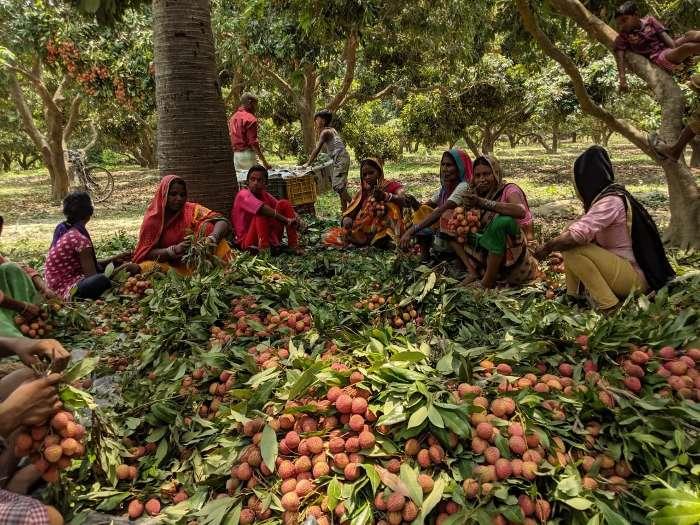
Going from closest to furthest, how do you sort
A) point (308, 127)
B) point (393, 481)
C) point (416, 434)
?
point (393, 481) < point (416, 434) < point (308, 127)

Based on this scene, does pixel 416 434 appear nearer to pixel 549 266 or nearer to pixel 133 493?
pixel 133 493

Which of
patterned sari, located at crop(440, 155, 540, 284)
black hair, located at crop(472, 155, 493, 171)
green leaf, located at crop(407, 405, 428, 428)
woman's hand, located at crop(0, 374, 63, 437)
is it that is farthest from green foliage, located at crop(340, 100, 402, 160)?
woman's hand, located at crop(0, 374, 63, 437)

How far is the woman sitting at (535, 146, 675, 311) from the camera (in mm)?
2895

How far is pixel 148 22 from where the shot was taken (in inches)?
398

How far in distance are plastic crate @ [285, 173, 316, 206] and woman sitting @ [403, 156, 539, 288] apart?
119 inches

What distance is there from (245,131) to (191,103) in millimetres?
2032

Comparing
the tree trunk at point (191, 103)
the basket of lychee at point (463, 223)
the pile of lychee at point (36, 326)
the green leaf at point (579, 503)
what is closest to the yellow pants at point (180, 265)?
the tree trunk at point (191, 103)

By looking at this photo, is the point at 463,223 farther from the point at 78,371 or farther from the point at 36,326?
the point at 36,326

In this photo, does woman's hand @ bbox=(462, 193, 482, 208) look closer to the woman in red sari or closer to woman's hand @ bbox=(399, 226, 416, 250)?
woman's hand @ bbox=(399, 226, 416, 250)

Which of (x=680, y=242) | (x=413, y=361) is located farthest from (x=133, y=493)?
(x=680, y=242)

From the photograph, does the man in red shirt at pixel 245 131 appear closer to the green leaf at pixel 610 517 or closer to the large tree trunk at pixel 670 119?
the large tree trunk at pixel 670 119

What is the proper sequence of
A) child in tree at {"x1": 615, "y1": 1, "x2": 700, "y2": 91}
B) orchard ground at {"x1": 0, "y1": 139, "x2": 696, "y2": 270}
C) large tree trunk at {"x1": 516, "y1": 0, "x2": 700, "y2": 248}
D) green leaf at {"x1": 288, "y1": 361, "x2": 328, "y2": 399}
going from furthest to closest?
orchard ground at {"x1": 0, "y1": 139, "x2": 696, "y2": 270}, large tree trunk at {"x1": 516, "y1": 0, "x2": 700, "y2": 248}, child in tree at {"x1": 615, "y1": 1, "x2": 700, "y2": 91}, green leaf at {"x1": 288, "y1": 361, "x2": 328, "y2": 399}

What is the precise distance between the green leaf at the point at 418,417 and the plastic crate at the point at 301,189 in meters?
4.82

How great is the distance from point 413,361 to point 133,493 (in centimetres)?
118
